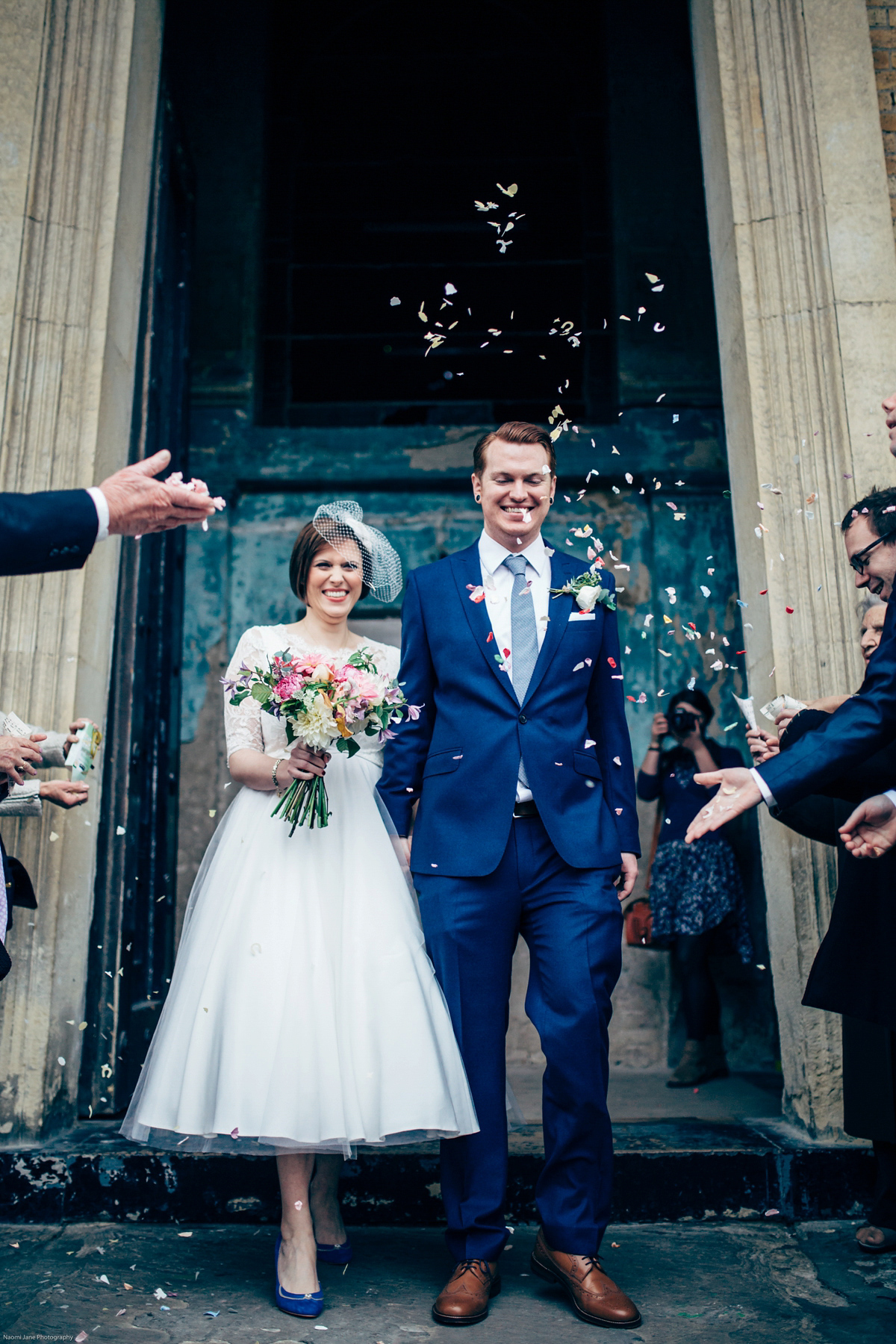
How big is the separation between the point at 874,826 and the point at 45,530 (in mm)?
1955

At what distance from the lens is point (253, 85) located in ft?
20.3

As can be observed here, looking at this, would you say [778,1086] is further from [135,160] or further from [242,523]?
[135,160]

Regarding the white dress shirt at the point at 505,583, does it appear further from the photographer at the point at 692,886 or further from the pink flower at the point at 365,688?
the photographer at the point at 692,886

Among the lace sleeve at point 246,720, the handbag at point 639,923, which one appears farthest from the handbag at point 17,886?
the handbag at point 639,923

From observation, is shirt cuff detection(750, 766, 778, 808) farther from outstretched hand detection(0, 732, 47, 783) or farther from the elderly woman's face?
outstretched hand detection(0, 732, 47, 783)

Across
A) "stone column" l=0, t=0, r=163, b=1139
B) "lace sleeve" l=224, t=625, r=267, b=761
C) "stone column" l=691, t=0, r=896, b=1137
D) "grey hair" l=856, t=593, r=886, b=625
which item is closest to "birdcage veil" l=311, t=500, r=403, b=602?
"lace sleeve" l=224, t=625, r=267, b=761

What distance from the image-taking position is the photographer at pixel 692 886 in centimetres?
492

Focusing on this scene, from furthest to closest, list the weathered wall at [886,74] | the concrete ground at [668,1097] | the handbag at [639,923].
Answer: the handbag at [639,923]
the concrete ground at [668,1097]
the weathered wall at [886,74]

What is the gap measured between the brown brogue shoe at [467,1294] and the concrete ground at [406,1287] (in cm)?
3

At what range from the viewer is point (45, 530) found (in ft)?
6.61

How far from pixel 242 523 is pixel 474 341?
1.81 metres

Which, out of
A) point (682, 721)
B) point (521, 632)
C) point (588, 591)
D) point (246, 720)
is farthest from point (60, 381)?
point (682, 721)

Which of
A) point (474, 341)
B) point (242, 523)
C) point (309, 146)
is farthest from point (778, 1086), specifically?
point (309, 146)

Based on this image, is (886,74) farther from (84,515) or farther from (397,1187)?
(397,1187)
